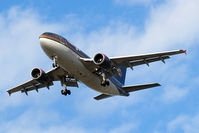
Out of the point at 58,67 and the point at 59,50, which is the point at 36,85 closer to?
the point at 58,67

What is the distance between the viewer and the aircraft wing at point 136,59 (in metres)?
40.4

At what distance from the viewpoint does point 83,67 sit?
40500 millimetres

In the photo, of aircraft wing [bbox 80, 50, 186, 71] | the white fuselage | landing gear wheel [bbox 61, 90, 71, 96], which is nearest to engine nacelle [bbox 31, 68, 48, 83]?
landing gear wheel [bbox 61, 90, 71, 96]

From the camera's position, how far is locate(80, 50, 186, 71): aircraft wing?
40.4m

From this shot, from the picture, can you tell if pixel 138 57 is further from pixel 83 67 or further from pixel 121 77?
pixel 121 77

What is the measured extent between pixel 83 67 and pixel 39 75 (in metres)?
5.72

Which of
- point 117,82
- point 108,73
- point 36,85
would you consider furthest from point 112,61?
point 36,85

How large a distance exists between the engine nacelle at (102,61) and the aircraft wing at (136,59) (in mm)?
570

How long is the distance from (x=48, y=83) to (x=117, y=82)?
7.74 m

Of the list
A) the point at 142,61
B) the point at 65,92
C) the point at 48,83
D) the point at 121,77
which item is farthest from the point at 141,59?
the point at 48,83

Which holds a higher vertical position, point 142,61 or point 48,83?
point 142,61

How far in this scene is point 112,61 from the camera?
137 ft

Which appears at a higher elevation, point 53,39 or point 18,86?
point 53,39

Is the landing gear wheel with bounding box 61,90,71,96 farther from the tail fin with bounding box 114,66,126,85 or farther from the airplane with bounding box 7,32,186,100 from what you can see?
the tail fin with bounding box 114,66,126,85
